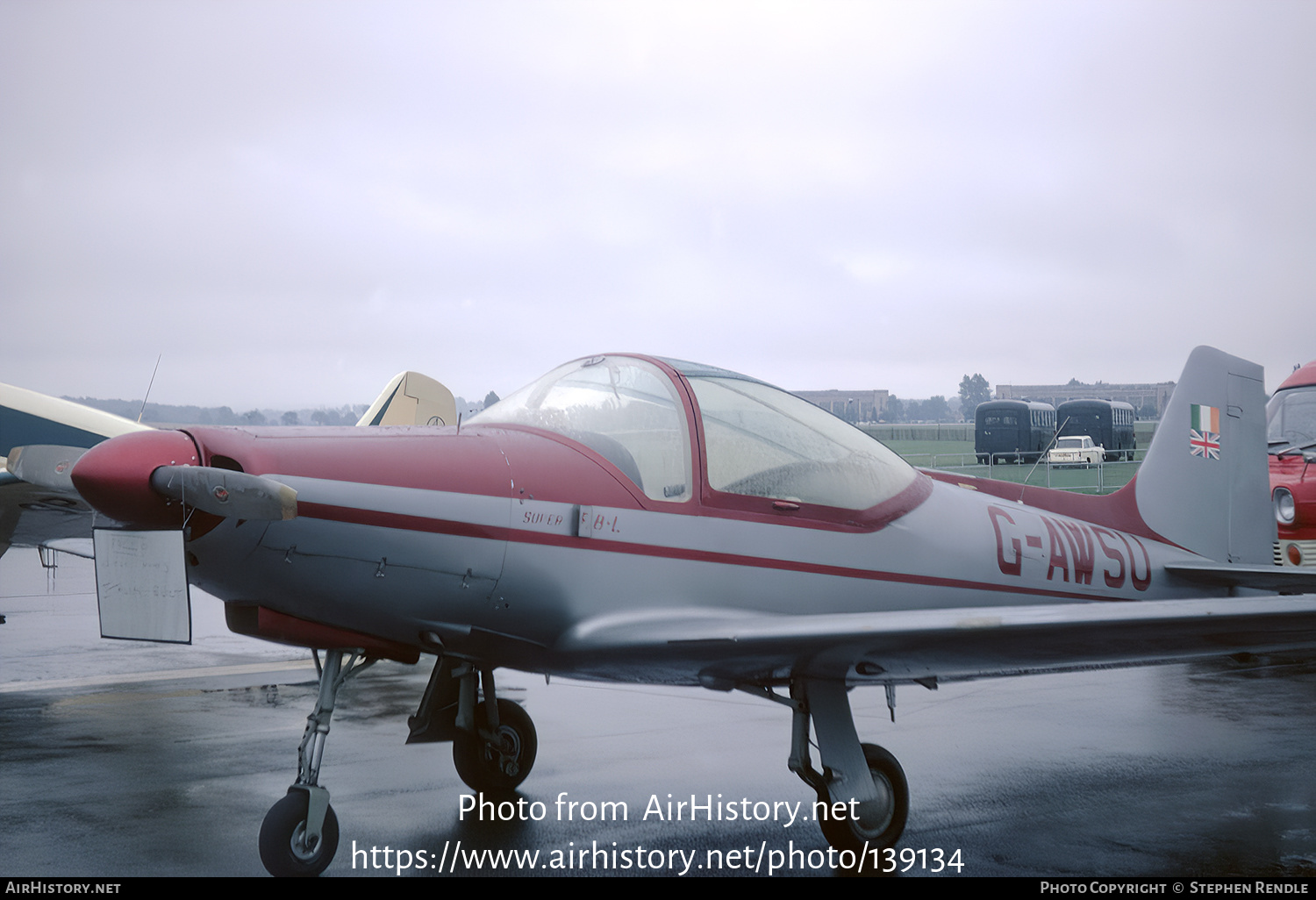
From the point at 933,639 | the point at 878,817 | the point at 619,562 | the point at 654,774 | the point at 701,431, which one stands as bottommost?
the point at 654,774

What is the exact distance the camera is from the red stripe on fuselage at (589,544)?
364cm

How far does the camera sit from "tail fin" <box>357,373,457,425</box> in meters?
12.9

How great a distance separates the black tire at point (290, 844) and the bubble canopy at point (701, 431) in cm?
173

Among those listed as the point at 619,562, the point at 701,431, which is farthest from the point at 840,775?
the point at 701,431

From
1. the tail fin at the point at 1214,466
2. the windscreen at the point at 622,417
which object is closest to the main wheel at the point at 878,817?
the windscreen at the point at 622,417

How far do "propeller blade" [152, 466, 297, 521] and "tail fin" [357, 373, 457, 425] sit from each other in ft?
30.8

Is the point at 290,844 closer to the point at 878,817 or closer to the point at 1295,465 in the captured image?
the point at 878,817

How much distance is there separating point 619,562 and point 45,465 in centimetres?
218

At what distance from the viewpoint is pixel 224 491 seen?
10.8ft

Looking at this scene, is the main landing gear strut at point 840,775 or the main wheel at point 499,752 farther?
the main wheel at point 499,752

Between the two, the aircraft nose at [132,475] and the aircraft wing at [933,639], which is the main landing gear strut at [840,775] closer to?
the aircraft wing at [933,639]

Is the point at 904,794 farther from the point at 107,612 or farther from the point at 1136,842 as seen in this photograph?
the point at 107,612

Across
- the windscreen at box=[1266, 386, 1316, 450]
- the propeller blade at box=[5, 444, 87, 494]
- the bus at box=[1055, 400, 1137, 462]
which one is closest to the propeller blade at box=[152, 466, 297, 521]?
the propeller blade at box=[5, 444, 87, 494]

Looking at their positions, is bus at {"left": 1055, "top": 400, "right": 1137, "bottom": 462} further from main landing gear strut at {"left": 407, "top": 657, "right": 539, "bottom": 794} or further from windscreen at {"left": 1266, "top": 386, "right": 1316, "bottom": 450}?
main landing gear strut at {"left": 407, "top": 657, "right": 539, "bottom": 794}
